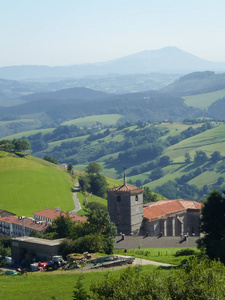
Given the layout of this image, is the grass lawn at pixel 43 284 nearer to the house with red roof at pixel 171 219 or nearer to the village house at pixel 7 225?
the house with red roof at pixel 171 219

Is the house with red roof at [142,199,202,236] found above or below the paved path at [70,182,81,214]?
above

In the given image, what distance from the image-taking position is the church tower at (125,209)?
347ft

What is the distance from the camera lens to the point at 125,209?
347 feet

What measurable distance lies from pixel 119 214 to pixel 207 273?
194 feet

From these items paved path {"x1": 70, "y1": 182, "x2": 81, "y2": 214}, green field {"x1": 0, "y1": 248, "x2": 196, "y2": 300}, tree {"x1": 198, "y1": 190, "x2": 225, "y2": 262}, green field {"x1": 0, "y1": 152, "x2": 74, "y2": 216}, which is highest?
tree {"x1": 198, "y1": 190, "x2": 225, "y2": 262}

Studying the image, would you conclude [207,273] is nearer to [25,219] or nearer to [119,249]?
[119,249]

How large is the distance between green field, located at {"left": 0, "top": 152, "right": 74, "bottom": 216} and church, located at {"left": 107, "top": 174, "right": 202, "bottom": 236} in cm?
5142

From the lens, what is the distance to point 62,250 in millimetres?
74938

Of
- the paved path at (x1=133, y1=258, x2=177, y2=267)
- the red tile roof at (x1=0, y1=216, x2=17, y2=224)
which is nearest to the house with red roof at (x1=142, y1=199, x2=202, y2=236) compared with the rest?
the paved path at (x1=133, y1=258, x2=177, y2=267)

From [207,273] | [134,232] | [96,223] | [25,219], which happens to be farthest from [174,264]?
[25,219]

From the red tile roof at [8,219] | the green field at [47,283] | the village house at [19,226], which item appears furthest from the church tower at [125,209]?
the red tile roof at [8,219]

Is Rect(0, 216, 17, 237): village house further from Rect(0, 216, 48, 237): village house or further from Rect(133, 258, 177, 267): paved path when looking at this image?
Rect(133, 258, 177, 267): paved path

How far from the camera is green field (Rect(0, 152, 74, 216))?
539ft

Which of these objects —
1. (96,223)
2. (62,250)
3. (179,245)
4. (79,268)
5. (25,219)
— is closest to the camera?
(79,268)
